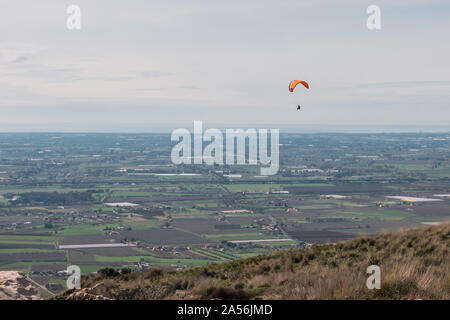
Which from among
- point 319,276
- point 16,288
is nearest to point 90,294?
point 16,288

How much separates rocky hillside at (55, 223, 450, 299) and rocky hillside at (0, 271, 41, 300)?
66 centimetres

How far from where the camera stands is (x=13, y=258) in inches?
1802

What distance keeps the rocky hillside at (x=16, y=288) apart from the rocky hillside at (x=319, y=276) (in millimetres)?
663

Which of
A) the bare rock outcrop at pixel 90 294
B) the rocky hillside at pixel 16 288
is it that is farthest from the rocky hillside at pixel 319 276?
the rocky hillside at pixel 16 288

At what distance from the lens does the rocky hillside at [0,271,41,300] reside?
10298 mm

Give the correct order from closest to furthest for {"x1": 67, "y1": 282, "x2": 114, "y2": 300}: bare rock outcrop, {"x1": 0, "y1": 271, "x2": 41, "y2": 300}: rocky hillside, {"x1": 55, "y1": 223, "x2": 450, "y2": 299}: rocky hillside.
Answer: {"x1": 67, "y1": 282, "x2": 114, "y2": 300}: bare rock outcrop
{"x1": 55, "y1": 223, "x2": 450, "y2": 299}: rocky hillside
{"x1": 0, "y1": 271, "x2": 41, "y2": 300}: rocky hillside

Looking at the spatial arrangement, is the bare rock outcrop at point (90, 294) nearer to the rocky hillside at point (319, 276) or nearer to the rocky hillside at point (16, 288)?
the rocky hillside at point (319, 276)

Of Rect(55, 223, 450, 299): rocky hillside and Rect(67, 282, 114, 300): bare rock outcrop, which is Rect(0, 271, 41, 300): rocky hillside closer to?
Rect(55, 223, 450, 299): rocky hillside

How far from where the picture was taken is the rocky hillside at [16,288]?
33.8 feet

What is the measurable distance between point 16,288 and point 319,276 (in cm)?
655

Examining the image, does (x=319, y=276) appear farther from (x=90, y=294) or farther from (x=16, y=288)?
(x=16, y=288)

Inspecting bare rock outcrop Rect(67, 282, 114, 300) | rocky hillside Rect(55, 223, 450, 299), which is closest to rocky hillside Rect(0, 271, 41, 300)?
rocky hillside Rect(55, 223, 450, 299)

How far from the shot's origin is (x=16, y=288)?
1066 centimetres

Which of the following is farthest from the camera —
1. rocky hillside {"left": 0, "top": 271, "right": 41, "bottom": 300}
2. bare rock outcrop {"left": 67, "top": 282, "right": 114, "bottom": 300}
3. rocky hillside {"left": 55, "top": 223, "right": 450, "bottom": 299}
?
rocky hillside {"left": 0, "top": 271, "right": 41, "bottom": 300}
